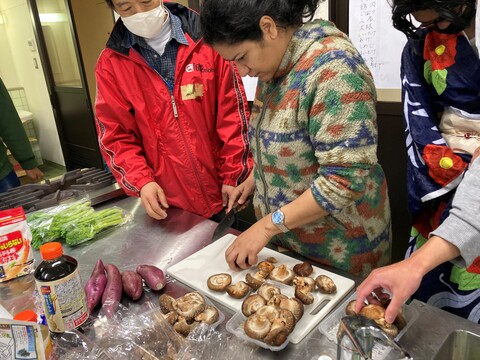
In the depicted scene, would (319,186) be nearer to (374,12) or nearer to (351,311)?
(351,311)

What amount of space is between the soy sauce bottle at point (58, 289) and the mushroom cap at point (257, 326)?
394 mm

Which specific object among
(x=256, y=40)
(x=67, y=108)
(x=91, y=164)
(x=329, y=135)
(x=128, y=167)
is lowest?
(x=91, y=164)

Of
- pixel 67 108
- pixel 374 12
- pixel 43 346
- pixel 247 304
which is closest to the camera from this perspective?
pixel 43 346

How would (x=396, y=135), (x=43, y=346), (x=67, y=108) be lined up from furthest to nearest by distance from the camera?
(x=67, y=108), (x=396, y=135), (x=43, y=346)

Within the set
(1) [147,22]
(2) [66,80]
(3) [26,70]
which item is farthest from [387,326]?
(3) [26,70]

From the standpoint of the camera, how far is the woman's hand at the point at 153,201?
146 centimetres

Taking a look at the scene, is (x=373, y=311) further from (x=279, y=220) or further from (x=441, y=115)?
(x=441, y=115)

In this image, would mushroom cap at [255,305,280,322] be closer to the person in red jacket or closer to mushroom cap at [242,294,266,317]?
mushroom cap at [242,294,266,317]

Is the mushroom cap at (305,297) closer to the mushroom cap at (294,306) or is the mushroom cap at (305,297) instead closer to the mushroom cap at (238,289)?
the mushroom cap at (294,306)

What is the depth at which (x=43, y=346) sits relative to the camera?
0.79m

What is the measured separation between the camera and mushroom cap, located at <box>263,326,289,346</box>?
807 millimetres

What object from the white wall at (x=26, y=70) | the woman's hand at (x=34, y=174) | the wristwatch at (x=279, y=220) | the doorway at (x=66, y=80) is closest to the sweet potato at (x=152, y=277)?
the wristwatch at (x=279, y=220)

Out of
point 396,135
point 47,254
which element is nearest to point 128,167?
point 47,254

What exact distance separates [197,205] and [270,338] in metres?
0.95
